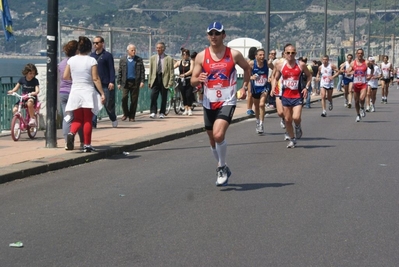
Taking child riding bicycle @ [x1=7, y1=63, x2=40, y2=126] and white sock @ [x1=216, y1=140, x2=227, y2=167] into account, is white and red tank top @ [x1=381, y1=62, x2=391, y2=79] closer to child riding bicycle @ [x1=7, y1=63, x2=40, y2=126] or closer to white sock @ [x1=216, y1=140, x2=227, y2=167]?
child riding bicycle @ [x1=7, y1=63, x2=40, y2=126]

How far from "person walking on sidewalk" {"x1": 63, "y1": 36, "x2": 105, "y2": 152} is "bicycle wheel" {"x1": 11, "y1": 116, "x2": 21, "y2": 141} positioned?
2284 millimetres

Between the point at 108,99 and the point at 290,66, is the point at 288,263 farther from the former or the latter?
the point at 108,99

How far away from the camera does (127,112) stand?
22469mm

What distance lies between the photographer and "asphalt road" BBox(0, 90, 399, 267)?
752 cm

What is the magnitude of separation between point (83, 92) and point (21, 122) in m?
2.85

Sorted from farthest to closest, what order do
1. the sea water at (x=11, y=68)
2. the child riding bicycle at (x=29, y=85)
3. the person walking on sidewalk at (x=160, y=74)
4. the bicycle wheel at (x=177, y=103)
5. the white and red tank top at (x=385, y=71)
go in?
the white and red tank top at (x=385, y=71) → the sea water at (x=11, y=68) → the bicycle wheel at (x=177, y=103) → the person walking on sidewalk at (x=160, y=74) → the child riding bicycle at (x=29, y=85)

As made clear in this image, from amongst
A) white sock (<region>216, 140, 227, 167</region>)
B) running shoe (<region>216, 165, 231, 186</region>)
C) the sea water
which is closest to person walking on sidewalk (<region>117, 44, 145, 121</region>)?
the sea water

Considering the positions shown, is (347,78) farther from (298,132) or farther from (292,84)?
(292,84)

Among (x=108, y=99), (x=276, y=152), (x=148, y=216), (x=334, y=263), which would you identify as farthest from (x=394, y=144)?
(x=334, y=263)

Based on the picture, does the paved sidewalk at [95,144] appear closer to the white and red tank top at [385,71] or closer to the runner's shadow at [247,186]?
the runner's shadow at [247,186]

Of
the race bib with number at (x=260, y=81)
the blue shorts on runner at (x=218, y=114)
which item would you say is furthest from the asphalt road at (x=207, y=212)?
the race bib with number at (x=260, y=81)

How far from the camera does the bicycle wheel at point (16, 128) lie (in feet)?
53.7

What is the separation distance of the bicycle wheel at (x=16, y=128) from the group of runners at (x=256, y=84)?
151 inches

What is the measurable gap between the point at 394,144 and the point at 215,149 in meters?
6.63
